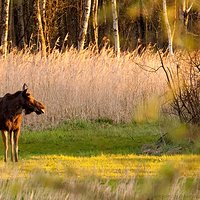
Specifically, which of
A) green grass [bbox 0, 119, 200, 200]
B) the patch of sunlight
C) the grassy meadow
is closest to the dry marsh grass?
the grassy meadow

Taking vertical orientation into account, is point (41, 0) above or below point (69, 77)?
above

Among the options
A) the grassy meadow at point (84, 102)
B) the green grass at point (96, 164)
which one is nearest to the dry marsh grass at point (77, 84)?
the grassy meadow at point (84, 102)

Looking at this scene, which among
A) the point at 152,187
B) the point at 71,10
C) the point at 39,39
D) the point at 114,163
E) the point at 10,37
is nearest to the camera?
the point at 152,187

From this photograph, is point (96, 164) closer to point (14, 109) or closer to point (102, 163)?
point (102, 163)

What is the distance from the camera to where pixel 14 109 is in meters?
10.4

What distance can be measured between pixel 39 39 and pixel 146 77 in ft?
25.8

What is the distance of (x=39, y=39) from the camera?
2238 cm

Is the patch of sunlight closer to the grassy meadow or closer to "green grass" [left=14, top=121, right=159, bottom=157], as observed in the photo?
the grassy meadow

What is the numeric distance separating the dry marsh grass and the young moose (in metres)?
3.99

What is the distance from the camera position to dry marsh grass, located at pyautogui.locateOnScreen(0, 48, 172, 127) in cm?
1473

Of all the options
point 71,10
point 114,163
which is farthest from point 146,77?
point 71,10

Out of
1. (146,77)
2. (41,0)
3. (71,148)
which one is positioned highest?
(41,0)

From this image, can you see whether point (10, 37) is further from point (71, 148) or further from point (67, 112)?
point (71, 148)

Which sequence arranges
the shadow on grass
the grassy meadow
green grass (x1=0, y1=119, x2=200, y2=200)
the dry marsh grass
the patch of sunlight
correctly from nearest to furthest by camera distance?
green grass (x1=0, y1=119, x2=200, y2=200) → the patch of sunlight → the shadow on grass → the grassy meadow → the dry marsh grass
